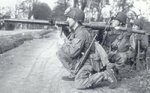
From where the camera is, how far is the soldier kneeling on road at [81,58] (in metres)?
6.59

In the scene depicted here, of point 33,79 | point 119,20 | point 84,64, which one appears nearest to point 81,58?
point 84,64

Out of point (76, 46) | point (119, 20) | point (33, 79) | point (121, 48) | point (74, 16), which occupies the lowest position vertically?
point (33, 79)

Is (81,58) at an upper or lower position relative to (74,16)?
lower

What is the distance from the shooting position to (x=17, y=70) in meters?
8.22

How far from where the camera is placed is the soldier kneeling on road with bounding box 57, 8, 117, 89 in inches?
259

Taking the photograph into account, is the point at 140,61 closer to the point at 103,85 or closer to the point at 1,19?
the point at 103,85

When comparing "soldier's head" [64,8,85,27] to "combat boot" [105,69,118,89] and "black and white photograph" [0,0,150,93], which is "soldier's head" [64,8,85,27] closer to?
"black and white photograph" [0,0,150,93]

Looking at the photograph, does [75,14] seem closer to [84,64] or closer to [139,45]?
[84,64]

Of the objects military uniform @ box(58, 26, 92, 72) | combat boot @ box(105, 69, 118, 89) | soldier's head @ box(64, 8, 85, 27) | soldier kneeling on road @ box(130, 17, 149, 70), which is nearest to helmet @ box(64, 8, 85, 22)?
soldier's head @ box(64, 8, 85, 27)

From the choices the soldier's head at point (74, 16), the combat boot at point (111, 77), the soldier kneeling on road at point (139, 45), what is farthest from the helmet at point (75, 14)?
the soldier kneeling on road at point (139, 45)

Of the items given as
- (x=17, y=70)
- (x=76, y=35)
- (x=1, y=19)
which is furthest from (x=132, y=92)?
(x=1, y=19)

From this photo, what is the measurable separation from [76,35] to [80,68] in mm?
854

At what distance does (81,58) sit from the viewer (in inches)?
273

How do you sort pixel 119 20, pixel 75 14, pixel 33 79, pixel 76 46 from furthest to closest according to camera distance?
1. pixel 119 20
2. pixel 33 79
3. pixel 75 14
4. pixel 76 46
